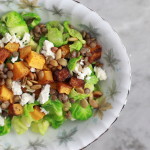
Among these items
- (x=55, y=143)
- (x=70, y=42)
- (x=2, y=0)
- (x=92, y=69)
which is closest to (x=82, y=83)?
(x=92, y=69)

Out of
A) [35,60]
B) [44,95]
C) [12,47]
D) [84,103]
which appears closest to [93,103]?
[84,103]

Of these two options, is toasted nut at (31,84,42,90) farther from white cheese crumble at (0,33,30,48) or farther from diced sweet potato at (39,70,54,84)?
white cheese crumble at (0,33,30,48)

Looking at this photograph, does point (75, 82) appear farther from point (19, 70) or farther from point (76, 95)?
point (19, 70)

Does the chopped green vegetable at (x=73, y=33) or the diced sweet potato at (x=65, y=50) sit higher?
the chopped green vegetable at (x=73, y=33)

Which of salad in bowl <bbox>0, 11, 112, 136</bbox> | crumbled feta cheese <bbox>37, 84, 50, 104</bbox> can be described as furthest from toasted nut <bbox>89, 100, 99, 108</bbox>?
crumbled feta cheese <bbox>37, 84, 50, 104</bbox>

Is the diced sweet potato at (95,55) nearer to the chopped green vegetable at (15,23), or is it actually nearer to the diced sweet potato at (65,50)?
the diced sweet potato at (65,50)

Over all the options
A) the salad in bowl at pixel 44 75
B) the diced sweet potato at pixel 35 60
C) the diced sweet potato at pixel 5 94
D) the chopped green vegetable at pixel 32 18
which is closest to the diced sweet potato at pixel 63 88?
the salad in bowl at pixel 44 75
